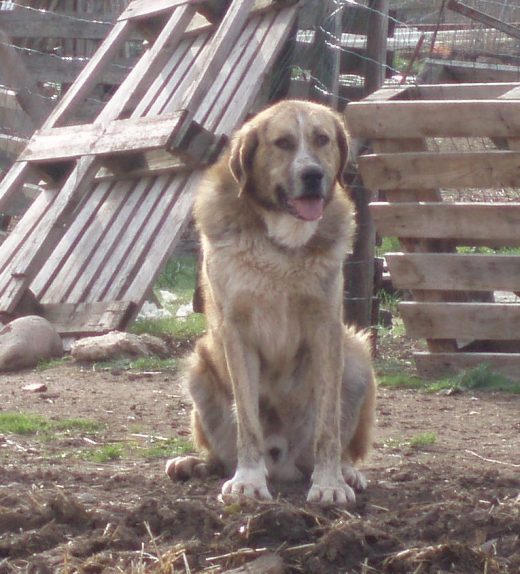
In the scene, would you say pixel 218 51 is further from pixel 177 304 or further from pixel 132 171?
pixel 177 304

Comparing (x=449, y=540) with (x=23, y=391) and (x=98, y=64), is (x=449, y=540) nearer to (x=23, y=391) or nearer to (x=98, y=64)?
(x=23, y=391)

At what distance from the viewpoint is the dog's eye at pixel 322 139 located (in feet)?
16.8

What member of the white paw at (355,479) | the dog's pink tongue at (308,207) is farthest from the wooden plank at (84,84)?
the white paw at (355,479)

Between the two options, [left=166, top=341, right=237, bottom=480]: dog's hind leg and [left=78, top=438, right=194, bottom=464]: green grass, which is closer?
[left=166, top=341, right=237, bottom=480]: dog's hind leg

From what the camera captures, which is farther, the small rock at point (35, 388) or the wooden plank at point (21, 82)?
the wooden plank at point (21, 82)

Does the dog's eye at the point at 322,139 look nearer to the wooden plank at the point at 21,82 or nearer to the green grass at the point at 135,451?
the green grass at the point at 135,451

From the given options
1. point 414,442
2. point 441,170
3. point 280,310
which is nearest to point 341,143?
point 280,310

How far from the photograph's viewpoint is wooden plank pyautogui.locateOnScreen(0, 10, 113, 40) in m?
12.2

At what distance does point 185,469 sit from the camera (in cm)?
537

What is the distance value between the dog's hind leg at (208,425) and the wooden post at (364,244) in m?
3.29

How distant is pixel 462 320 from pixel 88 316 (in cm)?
288

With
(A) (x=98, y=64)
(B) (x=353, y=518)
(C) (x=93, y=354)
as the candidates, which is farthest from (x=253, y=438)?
(A) (x=98, y=64)

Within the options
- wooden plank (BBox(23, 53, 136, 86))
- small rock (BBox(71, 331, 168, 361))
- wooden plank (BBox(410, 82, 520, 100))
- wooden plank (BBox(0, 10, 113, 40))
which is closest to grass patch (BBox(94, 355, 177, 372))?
small rock (BBox(71, 331, 168, 361))

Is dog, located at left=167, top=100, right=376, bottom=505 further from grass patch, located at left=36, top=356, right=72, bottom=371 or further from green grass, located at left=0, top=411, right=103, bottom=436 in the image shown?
grass patch, located at left=36, top=356, right=72, bottom=371
